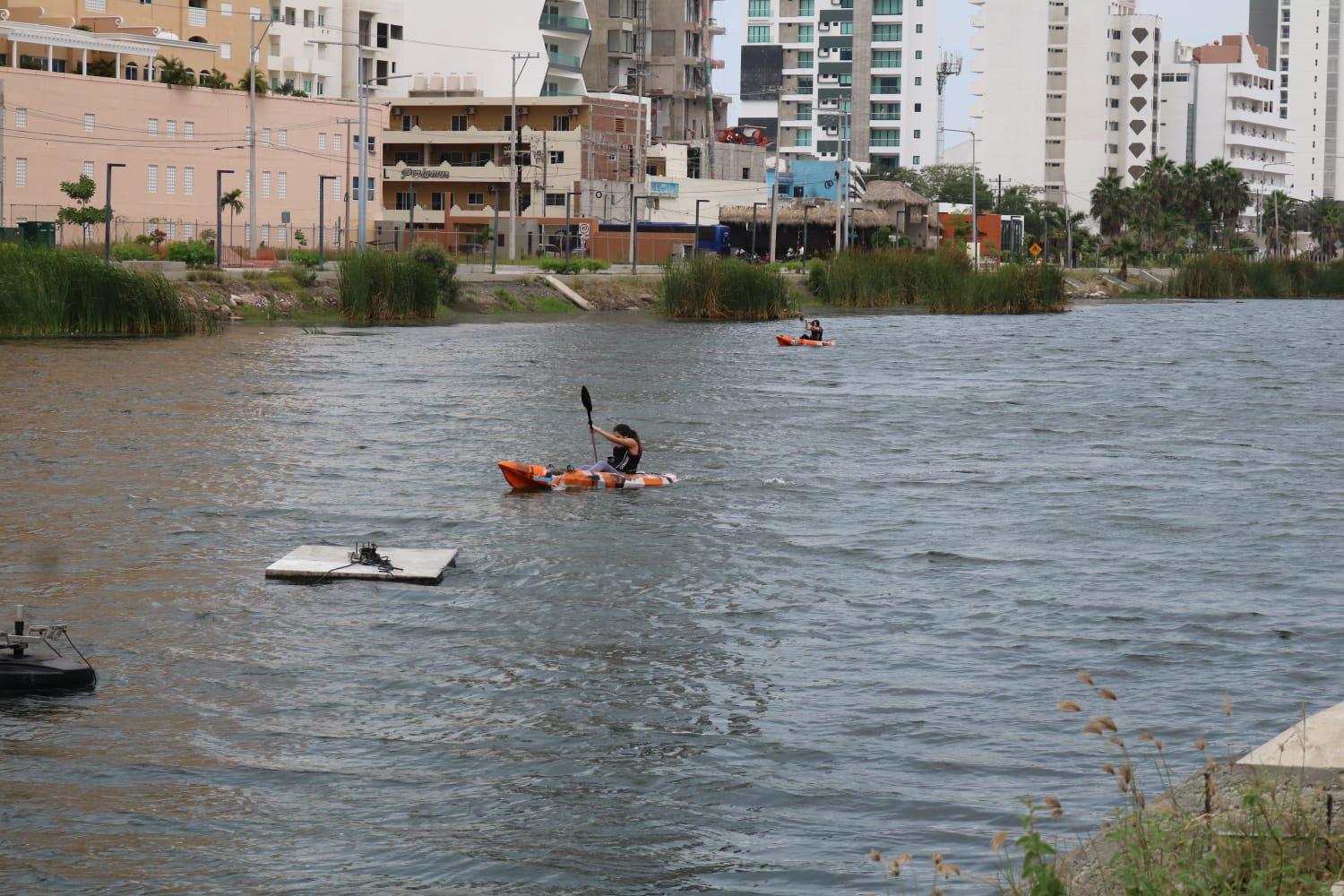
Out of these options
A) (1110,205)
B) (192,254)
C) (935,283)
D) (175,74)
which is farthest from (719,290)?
(1110,205)

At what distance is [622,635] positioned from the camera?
57.6 feet

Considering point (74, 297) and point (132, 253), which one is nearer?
point (74, 297)

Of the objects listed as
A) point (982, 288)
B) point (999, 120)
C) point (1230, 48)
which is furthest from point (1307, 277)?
point (1230, 48)

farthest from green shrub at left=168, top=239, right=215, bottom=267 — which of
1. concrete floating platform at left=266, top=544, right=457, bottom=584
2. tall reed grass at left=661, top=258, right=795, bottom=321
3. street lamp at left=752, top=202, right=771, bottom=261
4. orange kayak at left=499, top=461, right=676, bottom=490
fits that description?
street lamp at left=752, top=202, right=771, bottom=261

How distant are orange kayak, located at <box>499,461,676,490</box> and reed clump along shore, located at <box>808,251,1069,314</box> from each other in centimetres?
5821

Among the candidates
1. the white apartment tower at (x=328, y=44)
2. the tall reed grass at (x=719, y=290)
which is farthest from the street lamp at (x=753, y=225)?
the tall reed grass at (x=719, y=290)

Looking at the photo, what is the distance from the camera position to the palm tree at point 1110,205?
15888 cm

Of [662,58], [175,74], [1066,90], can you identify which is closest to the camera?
[175,74]

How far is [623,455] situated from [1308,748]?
18.9 meters

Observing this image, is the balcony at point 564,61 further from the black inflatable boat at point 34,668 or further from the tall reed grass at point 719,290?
the black inflatable boat at point 34,668

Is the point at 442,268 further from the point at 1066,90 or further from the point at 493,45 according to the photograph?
the point at 1066,90

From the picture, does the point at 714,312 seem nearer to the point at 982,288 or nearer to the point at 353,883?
the point at 982,288

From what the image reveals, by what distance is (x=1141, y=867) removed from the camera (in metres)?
8.04

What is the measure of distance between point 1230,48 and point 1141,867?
20421 centimetres
